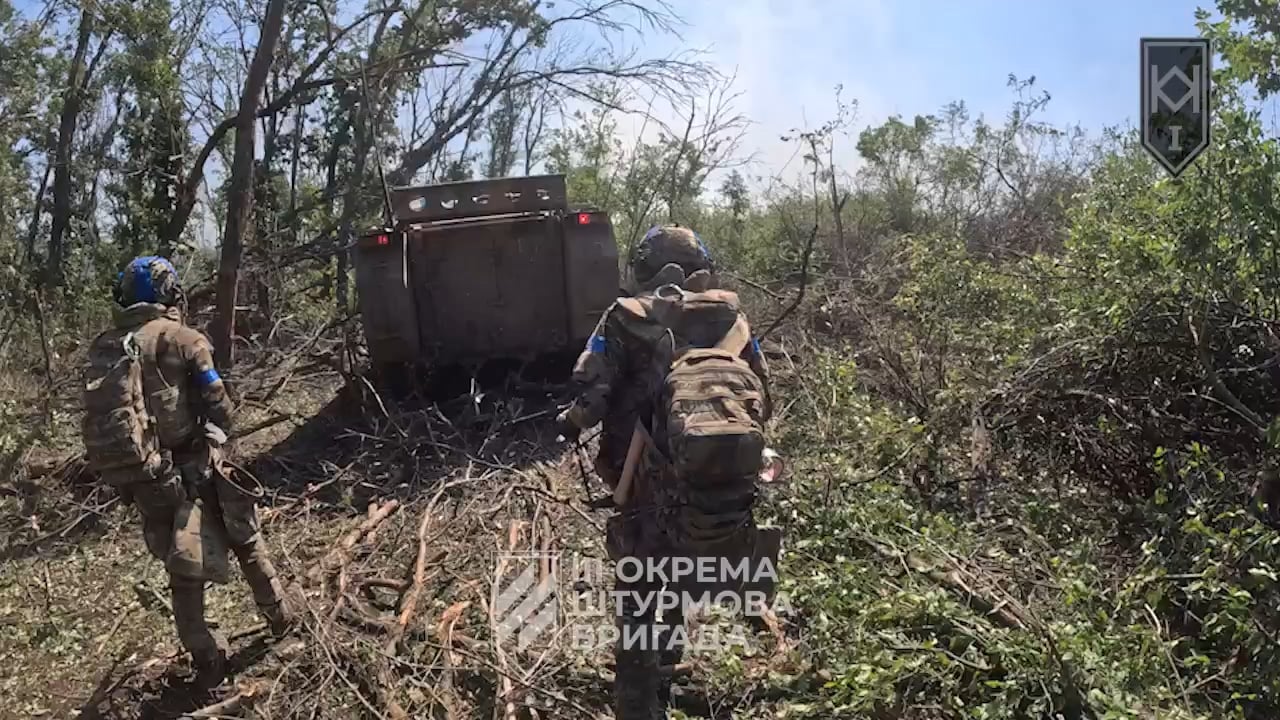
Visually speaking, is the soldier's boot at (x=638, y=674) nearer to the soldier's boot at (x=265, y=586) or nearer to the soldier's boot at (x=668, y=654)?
the soldier's boot at (x=668, y=654)

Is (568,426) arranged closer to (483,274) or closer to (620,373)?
(620,373)

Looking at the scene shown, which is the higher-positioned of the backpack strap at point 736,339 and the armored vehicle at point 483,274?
the armored vehicle at point 483,274

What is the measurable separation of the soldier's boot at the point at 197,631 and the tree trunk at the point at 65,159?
9.76m

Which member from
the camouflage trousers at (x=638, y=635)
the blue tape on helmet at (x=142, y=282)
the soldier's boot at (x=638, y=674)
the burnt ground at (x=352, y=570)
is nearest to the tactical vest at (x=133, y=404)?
the blue tape on helmet at (x=142, y=282)

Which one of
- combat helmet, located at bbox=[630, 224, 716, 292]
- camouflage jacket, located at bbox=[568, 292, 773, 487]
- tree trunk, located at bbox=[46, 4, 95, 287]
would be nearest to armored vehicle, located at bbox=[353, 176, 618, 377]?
combat helmet, located at bbox=[630, 224, 716, 292]

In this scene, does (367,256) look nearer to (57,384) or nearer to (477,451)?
(477,451)

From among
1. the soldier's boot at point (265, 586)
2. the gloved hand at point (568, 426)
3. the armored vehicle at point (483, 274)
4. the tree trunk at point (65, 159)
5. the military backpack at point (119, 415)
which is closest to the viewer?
the gloved hand at point (568, 426)

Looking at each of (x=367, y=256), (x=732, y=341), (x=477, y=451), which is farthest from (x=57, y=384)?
(x=732, y=341)

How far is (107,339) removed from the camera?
416 centimetres

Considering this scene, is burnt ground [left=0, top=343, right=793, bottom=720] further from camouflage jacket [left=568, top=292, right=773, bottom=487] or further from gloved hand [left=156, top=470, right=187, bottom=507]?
gloved hand [left=156, top=470, right=187, bottom=507]

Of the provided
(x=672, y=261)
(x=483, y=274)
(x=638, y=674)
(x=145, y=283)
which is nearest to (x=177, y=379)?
(x=145, y=283)

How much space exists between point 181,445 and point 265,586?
679mm

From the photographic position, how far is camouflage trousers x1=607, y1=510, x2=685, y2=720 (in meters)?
3.55

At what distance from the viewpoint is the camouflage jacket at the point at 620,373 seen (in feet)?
11.5
